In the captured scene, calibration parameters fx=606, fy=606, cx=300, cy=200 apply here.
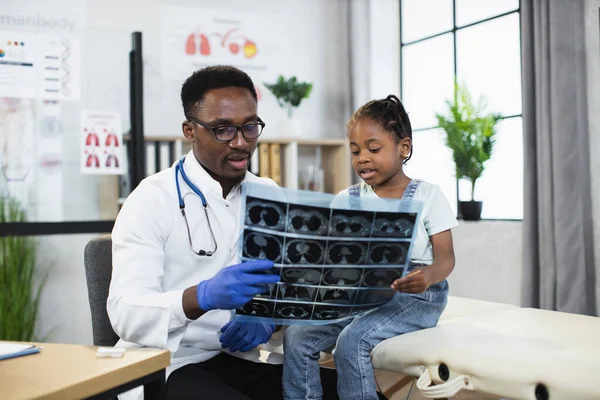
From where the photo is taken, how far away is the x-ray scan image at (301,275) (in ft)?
3.80

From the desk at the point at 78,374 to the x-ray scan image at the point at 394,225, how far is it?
0.47 metres

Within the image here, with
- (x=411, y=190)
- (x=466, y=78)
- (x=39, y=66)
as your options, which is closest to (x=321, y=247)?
(x=411, y=190)

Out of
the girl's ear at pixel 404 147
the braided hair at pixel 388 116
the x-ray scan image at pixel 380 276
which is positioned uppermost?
the braided hair at pixel 388 116

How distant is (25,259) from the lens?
11.8 ft

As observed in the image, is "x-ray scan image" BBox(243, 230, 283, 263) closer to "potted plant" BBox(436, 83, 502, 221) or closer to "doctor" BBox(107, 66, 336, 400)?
"doctor" BBox(107, 66, 336, 400)

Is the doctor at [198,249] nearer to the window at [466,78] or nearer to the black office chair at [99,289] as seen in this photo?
the black office chair at [99,289]

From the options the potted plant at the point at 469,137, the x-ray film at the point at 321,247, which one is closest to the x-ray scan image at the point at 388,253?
the x-ray film at the point at 321,247

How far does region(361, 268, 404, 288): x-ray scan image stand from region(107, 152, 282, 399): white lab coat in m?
0.27

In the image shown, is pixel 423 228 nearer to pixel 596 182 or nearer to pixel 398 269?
pixel 398 269

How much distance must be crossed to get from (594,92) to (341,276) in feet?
8.15

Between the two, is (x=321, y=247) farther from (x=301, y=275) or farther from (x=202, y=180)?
(x=202, y=180)

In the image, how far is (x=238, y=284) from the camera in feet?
3.65

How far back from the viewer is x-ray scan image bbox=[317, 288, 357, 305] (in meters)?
1.22

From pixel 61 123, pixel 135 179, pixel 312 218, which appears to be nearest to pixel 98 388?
pixel 312 218
